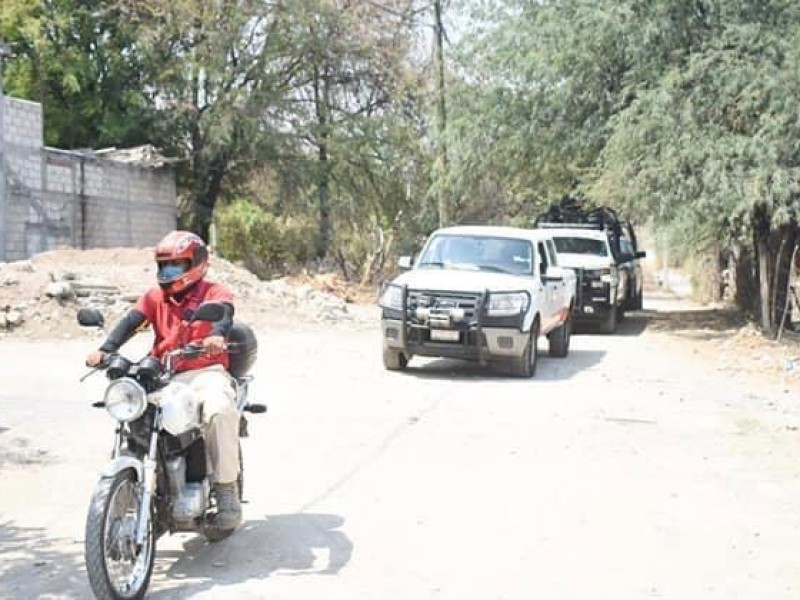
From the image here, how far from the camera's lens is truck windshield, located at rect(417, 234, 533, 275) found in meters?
14.0

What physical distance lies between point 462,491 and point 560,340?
8.91 meters

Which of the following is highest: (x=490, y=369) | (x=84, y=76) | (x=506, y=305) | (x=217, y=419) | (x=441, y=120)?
(x=84, y=76)

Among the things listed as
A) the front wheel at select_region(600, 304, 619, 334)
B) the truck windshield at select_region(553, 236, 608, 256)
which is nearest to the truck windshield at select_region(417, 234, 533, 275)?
the front wheel at select_region(600, 304, 619, 334)

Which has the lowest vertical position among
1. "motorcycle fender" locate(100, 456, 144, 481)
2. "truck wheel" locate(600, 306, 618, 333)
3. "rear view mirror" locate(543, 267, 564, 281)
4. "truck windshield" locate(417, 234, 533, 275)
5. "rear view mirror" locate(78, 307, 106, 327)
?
"truck wheel" locate(600, 306, 618, 333)

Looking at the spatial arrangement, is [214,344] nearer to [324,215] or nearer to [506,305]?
[506,305]

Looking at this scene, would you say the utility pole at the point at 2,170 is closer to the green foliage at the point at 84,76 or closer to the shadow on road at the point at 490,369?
the green foliage at the point at 84,76

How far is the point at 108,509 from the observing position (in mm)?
4617

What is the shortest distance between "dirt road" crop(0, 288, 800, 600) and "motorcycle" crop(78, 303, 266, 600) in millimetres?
301

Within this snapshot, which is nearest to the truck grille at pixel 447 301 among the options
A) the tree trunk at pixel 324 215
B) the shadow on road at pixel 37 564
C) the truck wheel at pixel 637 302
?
the shadow on road at pixel 37 564

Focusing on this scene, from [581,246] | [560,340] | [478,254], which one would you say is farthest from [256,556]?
[581,246]

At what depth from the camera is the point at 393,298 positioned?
13164 mm

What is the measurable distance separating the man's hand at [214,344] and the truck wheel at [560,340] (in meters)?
10.9

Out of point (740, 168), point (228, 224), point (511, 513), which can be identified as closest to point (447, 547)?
point (511, 513)

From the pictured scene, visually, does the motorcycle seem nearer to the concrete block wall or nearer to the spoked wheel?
the spoked wheel
